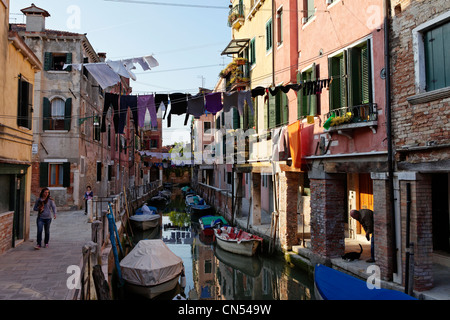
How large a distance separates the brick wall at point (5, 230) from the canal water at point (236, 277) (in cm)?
321

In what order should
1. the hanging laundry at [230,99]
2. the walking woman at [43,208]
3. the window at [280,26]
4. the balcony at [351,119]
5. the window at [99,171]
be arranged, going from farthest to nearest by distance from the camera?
the window at [99,171] < the window at [280,26] < the hanging laundry at [230,99] < the walking woman at [43,208] < the balcony at [351,119]

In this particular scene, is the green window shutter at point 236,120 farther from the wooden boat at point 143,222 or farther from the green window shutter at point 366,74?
the green window shutter at point 366,74

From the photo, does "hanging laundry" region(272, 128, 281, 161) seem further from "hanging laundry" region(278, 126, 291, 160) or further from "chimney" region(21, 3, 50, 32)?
"chimney" region(21, 3, 50, 32)

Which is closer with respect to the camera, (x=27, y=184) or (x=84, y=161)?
(x=27, y=184)

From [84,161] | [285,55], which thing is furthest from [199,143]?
[285,55]

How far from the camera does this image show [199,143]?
44969 mm

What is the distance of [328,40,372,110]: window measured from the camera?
25.9 feet

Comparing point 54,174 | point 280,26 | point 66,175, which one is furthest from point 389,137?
point 54,174

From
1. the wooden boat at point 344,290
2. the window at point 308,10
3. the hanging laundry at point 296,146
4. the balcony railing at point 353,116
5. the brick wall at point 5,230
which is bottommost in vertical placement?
the wooden boat at point 344,290

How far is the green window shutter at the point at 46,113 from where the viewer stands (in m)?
17.6

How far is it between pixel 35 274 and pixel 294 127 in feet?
23.9

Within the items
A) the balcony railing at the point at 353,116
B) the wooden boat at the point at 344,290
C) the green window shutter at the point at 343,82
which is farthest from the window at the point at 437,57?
the wooden boat at the point at 344,290

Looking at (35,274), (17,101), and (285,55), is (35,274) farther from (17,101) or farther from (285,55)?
(285,55)

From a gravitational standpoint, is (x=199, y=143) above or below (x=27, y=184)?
above
